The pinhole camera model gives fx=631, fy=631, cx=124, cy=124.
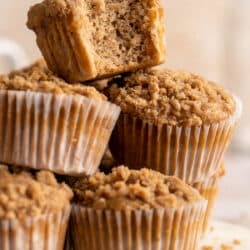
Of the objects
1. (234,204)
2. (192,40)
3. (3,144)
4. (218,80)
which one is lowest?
(234,204)

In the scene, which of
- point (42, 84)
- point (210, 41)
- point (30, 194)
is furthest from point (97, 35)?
point (210, 41)

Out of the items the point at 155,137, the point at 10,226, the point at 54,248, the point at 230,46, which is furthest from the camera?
the point at 230,46

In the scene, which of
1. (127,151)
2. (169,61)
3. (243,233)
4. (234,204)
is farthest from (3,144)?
(169,61)

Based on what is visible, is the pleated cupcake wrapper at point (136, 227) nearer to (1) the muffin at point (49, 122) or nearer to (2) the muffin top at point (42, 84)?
(1) the muffin at point (49, 122)

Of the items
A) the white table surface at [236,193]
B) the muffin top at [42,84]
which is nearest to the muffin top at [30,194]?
the muffin top at [42,84]

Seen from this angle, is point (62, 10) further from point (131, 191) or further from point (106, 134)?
point (131, 191)

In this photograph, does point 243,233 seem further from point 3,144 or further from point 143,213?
point 3,144

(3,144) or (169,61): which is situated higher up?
(3,144)
